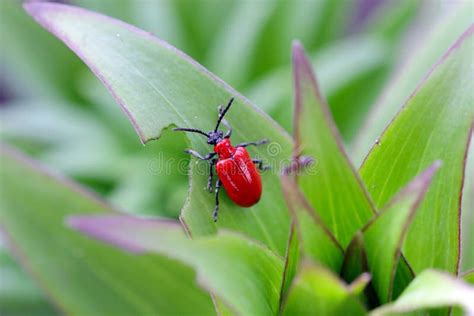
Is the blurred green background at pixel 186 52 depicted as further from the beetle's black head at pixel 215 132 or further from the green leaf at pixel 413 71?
the beetle's black head at pixel 215 132

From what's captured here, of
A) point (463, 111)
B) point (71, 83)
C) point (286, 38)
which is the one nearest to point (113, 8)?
point (71, 83)

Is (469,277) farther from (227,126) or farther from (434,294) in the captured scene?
(227,126)

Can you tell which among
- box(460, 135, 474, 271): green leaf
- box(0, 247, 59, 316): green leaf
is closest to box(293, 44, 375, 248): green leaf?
box(460, 135, 474, 271): green leaf

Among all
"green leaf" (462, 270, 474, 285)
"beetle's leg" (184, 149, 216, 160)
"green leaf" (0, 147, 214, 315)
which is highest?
"beetle's leg" (184, 149, 216, 160)

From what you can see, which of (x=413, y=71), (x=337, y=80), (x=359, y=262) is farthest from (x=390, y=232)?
(x=337, y=80)

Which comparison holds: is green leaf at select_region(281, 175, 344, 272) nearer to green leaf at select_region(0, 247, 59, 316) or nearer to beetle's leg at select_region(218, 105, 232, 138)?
beetle's leg at select_region(218, 105, 232, 138)

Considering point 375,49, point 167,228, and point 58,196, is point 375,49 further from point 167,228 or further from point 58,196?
point 167,228

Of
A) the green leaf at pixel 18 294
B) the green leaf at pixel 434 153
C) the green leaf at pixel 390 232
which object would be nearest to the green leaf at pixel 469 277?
the green leaf at pixel 434 153
